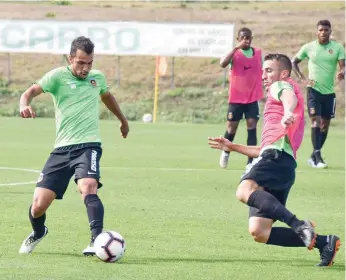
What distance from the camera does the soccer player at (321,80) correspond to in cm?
1880

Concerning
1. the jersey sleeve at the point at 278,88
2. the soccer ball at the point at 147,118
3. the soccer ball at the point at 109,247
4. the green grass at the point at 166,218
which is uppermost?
the jersey sleeve at the point at 278,88

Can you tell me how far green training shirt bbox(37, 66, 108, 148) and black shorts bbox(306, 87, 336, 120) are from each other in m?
9.00

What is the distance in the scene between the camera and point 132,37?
3066cm

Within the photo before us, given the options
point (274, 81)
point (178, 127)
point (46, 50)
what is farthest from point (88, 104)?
point (46, 50)

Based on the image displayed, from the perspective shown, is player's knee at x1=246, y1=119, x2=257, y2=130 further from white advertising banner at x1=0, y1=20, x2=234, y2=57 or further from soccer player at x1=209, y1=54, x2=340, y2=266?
white advertising banner at x1=0, y1=20, x2=234, y2=57

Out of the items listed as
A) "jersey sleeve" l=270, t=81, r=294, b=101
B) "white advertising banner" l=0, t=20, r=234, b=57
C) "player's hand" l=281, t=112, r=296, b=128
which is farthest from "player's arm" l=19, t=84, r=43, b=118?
"white advertising banner" l=0, t=20, r=234, b=57

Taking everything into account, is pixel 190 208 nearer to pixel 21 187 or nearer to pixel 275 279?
pixel 21 187

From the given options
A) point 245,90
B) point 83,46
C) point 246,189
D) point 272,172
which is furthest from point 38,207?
point 245,90

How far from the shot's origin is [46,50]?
3059cm

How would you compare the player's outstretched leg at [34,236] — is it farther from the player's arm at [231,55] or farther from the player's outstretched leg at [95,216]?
the player's arm at [231,55]

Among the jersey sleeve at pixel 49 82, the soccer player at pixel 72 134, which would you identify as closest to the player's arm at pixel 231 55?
the soccer player at pixel 72 134

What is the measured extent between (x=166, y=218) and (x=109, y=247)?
3137 mm

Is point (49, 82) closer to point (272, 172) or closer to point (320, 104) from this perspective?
point (272, 172)

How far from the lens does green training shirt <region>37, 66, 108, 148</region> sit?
10.1 m
